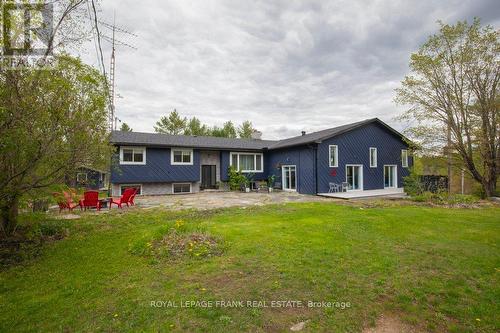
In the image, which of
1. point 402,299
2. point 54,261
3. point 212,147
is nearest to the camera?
point 402,299

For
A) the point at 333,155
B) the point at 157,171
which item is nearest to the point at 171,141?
the point at 157,171

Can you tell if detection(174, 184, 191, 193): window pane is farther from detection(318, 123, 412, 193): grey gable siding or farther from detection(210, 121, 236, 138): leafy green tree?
detection(210, 121, 236, 138): leafy green tree

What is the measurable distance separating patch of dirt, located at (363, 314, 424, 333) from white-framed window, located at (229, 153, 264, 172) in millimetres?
17014

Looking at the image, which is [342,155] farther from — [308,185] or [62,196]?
[62,196]

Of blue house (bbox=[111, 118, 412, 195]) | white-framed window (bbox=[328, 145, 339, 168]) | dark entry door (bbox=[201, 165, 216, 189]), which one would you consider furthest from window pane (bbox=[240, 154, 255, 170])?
white-framed window (bbox=[328, 145, 339, 168])

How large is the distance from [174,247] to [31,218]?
16.4 feet

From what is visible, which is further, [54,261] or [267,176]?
[267,176]

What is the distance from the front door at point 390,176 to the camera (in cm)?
1892

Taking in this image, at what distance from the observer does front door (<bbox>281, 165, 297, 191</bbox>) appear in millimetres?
17828

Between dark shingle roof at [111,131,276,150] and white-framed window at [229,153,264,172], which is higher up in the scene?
dark shingle roof at [111,131,276,150]

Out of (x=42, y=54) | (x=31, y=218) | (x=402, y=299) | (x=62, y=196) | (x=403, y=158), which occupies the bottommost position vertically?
(x=402, y=299)

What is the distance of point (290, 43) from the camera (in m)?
12.6

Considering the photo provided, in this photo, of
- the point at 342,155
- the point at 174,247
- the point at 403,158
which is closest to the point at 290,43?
the point at 342,155

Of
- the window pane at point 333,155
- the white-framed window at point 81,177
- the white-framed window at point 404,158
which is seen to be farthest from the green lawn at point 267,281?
the white-framed window at point 404,158
